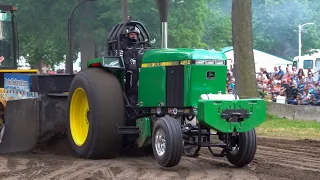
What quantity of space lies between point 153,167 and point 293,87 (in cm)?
1384

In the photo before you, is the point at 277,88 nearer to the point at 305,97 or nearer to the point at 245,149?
the point at 305,97

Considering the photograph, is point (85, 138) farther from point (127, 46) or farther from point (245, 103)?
point (245, 103)

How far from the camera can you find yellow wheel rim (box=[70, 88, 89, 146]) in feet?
33.9

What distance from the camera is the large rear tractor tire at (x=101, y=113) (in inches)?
376

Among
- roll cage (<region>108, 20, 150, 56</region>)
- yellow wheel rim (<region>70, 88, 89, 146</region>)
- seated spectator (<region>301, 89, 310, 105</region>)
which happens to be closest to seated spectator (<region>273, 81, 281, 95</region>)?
seated spectator (<region>301, 89, 310, 105</region>)

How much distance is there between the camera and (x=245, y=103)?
869 cm

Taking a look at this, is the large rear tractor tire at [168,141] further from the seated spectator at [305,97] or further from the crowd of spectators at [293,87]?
the seated spectator at [305,97]

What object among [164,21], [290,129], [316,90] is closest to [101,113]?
[164,21]

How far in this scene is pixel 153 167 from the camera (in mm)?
9125

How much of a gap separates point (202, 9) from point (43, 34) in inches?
356

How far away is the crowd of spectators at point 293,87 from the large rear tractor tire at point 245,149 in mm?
10058

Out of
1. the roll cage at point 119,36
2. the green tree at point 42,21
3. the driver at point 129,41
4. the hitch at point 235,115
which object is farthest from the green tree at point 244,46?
the green tree at point 42,21

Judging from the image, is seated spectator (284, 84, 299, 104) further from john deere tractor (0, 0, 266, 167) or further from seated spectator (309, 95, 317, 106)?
john deere tractor (0, 0, 266, 167)

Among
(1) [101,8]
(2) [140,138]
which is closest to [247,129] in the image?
(2) [140,138]
